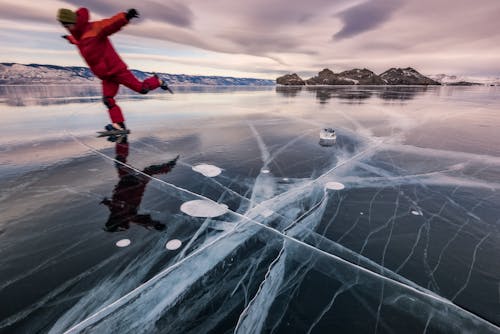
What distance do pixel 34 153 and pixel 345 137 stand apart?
8898mm

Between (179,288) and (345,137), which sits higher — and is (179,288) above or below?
below

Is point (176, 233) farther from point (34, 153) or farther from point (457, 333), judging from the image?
point (34, 153)

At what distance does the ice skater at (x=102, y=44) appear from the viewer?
585 centimetres

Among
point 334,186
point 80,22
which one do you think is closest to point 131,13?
point 80,22

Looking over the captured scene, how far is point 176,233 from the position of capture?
3.03 m

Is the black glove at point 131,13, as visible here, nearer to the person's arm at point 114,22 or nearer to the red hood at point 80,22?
the person's arm at point 114,22

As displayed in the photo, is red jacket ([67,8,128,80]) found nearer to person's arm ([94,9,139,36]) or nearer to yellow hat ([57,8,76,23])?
person's arm ([94,9,139,36])

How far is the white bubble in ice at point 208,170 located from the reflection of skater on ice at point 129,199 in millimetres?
595

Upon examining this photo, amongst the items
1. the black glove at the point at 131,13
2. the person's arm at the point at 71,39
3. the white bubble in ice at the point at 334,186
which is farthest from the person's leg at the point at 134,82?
the white bubble in ice at the point at 334,186

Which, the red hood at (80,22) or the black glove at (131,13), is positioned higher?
the black glove at (131,13)

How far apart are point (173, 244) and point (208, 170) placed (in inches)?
95.2

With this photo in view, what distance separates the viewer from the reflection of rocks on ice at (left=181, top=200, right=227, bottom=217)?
11.4 feet

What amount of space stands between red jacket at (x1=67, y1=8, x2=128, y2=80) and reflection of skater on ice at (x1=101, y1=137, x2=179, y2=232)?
317 cm

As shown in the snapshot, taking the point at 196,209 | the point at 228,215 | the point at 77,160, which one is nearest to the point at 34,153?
the point at 77,160
